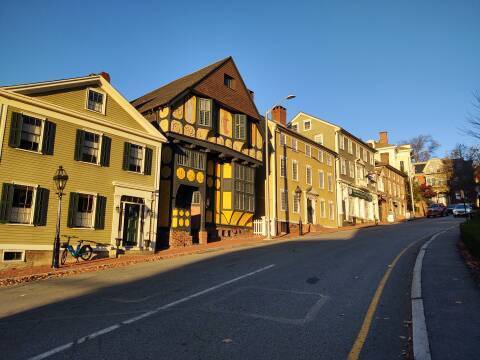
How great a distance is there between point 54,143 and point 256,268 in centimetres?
1104

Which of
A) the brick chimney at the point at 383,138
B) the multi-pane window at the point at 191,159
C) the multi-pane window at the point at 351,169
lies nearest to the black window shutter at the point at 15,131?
the multi-pane window at the point at 191,159

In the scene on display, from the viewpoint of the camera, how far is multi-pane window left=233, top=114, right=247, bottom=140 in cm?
2689

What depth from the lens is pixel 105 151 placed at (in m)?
18.9

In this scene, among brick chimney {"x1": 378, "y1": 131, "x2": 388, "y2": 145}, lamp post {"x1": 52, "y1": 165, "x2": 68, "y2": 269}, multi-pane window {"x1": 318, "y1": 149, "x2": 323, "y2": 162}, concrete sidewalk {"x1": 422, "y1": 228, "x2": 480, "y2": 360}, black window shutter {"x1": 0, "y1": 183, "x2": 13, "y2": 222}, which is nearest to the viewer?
concrete sidewalk {"x1": 422, "y1": 228, "x2": 480, "y2": 360}

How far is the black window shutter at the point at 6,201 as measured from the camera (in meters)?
15.0

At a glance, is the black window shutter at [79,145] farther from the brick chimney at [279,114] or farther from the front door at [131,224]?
the brick chimney at [279,114]

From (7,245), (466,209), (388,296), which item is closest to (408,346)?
(388,296)

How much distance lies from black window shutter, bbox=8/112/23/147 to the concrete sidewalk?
52.0 ft

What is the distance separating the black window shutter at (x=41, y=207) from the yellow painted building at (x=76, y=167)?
0.04m

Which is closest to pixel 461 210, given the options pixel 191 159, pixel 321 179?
pixel 321 179

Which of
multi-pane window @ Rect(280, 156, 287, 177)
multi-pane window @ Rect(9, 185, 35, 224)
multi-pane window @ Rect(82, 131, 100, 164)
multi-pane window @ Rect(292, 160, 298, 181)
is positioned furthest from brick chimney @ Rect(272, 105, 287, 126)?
multi-pane window @ Rect(9, 185, 35, 224)

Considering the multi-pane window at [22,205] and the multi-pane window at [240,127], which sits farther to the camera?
the multi-pane window at [240,127]

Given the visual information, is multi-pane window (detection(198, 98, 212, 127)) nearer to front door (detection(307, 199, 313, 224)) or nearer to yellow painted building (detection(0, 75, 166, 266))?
yellow painted building (detection(0, 75, 166, 266))

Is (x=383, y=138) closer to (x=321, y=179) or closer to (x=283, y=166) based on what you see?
(x=321, y=179)
